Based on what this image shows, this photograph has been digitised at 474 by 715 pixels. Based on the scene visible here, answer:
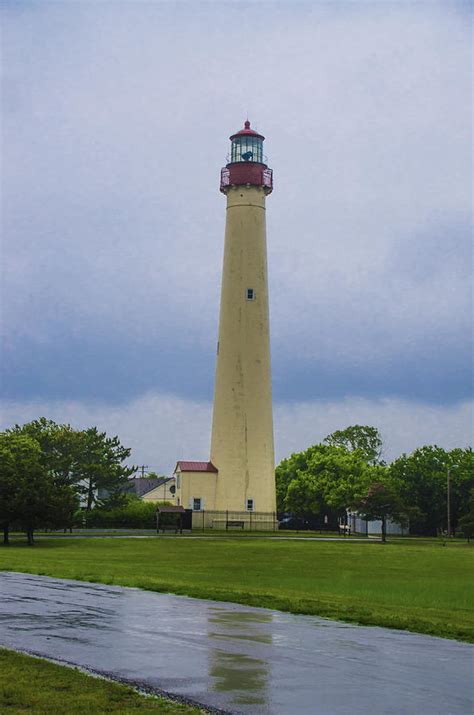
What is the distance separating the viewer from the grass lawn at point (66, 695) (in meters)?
9.84

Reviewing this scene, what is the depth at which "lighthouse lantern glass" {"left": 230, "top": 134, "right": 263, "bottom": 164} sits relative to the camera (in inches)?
3174

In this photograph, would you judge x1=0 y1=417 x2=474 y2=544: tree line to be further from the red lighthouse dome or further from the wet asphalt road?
the wet asphalt road

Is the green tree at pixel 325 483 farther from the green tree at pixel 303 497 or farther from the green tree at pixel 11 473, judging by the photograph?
the green tree at pixel 11 473

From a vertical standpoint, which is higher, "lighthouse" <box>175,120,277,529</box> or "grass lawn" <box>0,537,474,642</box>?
"lighthouse" <box>175,120,277,529</box>

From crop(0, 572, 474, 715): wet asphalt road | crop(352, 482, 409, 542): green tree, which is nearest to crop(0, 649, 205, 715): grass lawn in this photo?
crop(0, 572, 474, 715): wet asphalt road

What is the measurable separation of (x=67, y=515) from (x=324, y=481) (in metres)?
44.3

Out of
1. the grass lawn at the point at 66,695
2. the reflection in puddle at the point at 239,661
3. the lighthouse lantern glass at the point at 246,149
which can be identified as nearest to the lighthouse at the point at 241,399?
the lighthouse lantern glass at the point at 246,149

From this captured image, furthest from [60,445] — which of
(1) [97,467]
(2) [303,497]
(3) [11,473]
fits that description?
(3) [11,473]

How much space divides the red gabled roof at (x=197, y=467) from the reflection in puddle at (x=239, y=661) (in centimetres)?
6015

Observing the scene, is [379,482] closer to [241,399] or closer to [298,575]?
[241,399]

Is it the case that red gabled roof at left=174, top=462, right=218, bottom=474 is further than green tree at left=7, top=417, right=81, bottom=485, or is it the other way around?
green tree at left=7, top=417, right=81, bottom=485

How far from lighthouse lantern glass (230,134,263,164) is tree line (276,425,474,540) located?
28413 mm

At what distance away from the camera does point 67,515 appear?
5678cm

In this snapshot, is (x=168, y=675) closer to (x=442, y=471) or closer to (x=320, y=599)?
(x=320, y=599)
